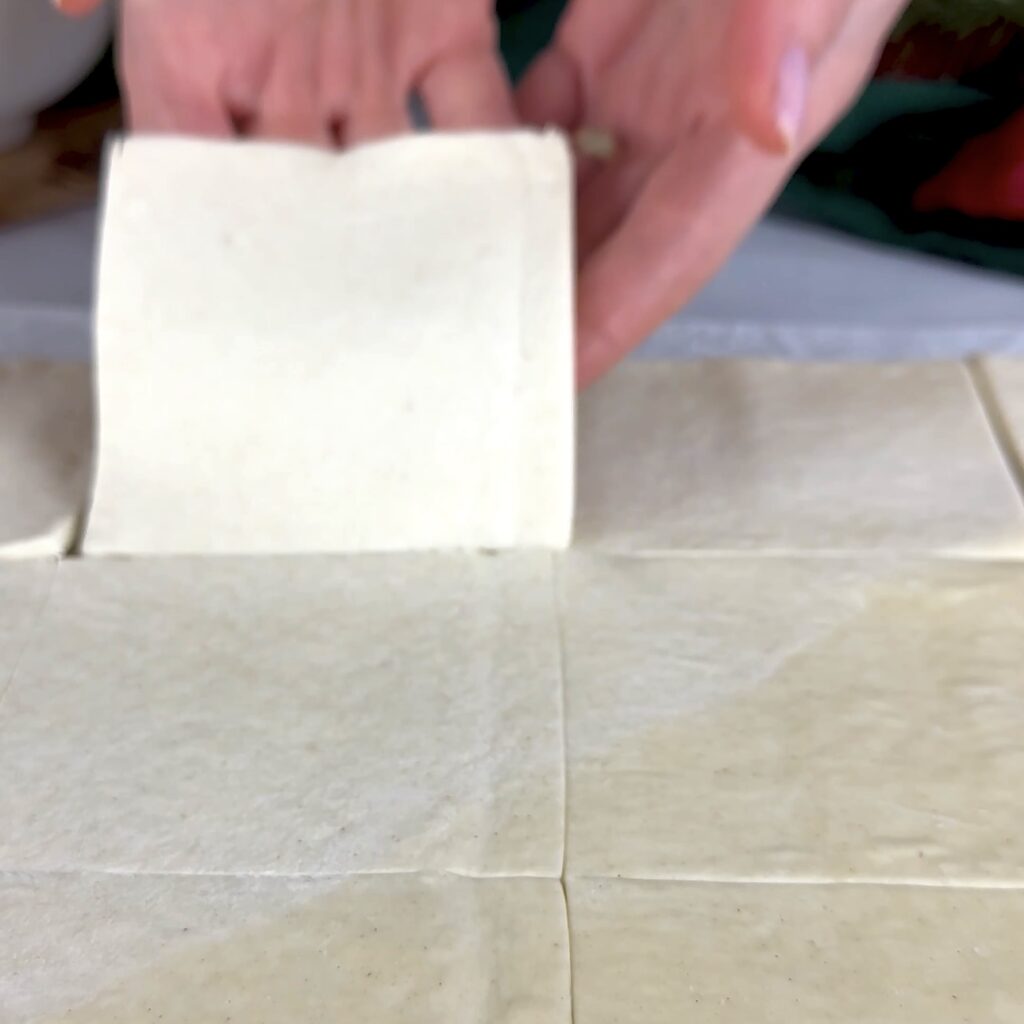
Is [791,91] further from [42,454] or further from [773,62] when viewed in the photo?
[42,454]

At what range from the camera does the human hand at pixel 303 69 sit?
2.65 ft

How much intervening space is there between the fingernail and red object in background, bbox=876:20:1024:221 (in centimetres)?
53

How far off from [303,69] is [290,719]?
0.52 metres

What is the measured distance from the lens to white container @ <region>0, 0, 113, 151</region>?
38.6 inches

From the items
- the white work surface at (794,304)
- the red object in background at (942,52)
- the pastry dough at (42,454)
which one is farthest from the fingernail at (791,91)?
the red object in background at (942,52)

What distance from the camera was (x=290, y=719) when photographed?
1.96ft

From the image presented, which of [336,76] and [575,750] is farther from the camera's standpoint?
[336,76]

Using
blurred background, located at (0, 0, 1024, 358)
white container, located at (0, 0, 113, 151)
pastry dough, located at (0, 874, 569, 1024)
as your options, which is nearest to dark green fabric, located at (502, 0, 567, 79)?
blurred background, located at (0, 0, 1024, 358)

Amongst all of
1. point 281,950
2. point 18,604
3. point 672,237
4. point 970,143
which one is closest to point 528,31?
point 970,143

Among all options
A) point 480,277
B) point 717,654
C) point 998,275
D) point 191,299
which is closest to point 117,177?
point 191,299

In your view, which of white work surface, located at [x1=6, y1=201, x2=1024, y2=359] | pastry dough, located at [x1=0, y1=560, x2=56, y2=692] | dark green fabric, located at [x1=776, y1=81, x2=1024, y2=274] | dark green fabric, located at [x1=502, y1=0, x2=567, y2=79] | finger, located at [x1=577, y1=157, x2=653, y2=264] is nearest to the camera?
pastry dough, located at [x1=0, y1=560, x2=56, y2=692]

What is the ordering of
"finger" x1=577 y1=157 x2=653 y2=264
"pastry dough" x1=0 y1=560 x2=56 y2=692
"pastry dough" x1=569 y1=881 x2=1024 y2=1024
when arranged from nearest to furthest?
"pastry dough" x1=569 y1=881 x2=1024 y2=1024, "pastry dough" x1=0 y1=560 x2=56 y2=692, "finger" x1=577 y1=157 x2=653 y2=264

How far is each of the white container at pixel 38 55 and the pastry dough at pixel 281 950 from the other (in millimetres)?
796

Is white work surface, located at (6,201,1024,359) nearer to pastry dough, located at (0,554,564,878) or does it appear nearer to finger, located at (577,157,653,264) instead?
finger, located at (577,157,653,264)
